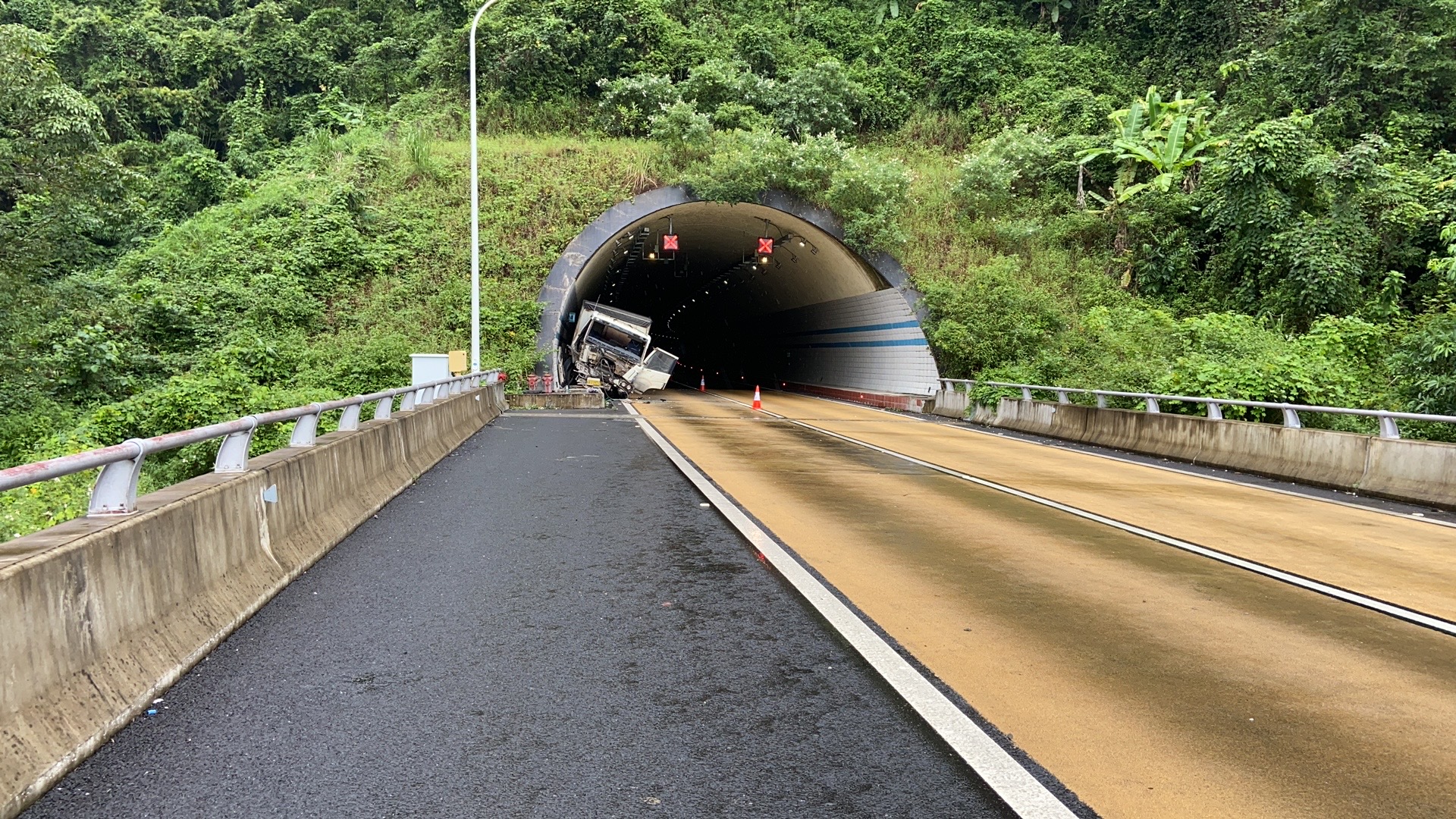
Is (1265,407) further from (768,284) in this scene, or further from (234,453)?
(768,284)

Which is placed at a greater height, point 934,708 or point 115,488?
point 115,488

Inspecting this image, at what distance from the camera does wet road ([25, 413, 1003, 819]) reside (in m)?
3.59

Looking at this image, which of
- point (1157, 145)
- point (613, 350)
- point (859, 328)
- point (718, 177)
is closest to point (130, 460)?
point (718, 177)

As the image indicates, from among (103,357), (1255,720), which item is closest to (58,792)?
(1255,720)

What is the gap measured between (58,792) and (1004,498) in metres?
9.83

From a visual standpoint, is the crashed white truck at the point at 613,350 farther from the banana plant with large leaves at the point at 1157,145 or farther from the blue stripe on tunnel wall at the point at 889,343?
the banana plant with large leaves at the point at 1157,145

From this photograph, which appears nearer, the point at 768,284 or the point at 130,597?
the point at 130,597

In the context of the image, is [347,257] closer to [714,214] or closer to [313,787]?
[714,214]

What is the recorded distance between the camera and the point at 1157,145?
3322cm

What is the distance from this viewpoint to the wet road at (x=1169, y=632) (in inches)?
153

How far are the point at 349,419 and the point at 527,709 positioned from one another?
21.5 feet

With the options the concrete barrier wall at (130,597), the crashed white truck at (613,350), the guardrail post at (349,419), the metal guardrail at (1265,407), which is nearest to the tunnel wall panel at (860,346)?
the metal guardrail at (1265,407)

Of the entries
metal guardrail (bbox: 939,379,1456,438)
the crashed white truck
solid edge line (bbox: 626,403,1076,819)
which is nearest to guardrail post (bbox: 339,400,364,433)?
solid edge line (bbox: 626,403,1076,819)

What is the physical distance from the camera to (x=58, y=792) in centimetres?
353
